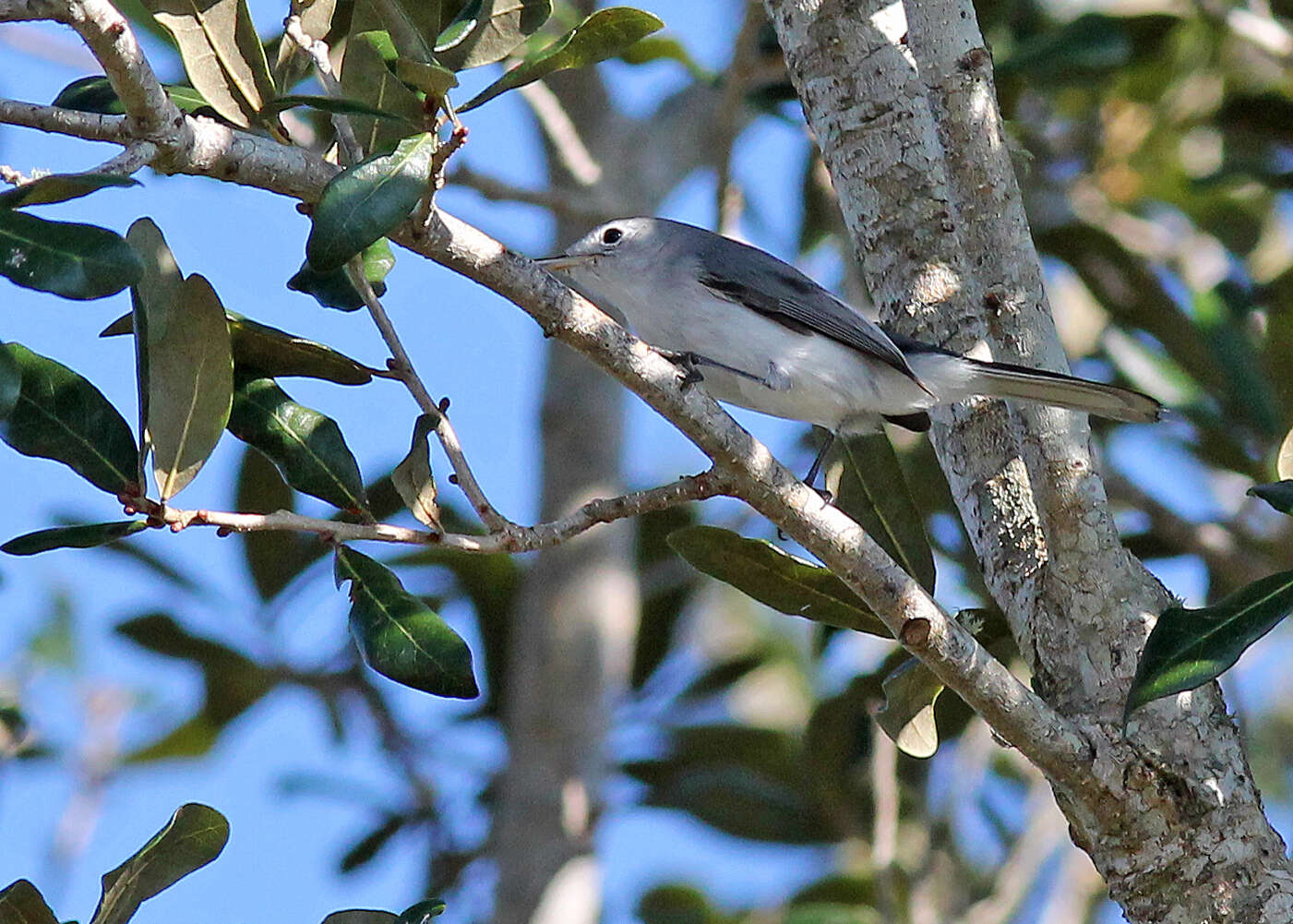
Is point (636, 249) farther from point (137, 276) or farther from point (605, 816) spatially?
point (137, 276)

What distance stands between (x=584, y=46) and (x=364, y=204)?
1.74 feet

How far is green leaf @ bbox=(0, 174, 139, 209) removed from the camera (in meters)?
1.70

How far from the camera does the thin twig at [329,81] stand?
1.99 meters

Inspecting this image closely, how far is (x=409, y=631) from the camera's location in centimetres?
204

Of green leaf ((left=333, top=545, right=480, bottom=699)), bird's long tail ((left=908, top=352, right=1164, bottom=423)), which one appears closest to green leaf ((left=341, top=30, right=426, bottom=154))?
green leaf ((left=333, top=545, right=480, bottom=699))

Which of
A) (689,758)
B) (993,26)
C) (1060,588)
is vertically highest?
(993,26)

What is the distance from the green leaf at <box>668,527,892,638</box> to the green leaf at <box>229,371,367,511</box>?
1.72 ft

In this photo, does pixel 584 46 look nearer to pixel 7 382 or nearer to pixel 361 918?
pixel 7 382

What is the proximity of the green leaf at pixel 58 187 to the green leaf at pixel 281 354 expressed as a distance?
0.49 metres

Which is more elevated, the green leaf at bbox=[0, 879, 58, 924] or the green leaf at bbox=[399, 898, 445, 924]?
the green leaf at bbox=[0, 879, 58, 924]

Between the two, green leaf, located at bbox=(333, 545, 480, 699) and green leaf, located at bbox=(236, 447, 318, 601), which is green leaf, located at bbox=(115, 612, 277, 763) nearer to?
green leaf, located at bbox=(236, 447, 318, 601)

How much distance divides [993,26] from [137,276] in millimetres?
3460

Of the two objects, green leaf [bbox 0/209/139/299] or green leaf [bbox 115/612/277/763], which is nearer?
green leaf [bbox 0/209/139/299]

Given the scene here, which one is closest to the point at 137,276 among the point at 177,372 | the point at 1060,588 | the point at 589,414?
the point at 177,372
